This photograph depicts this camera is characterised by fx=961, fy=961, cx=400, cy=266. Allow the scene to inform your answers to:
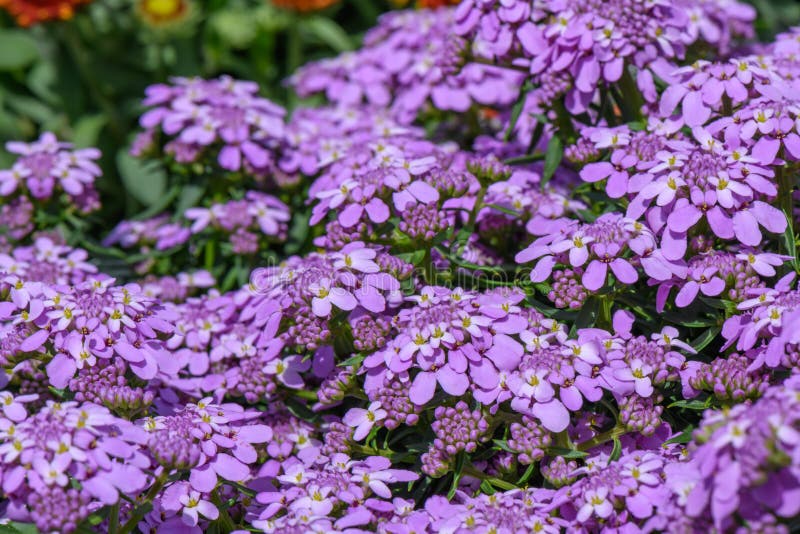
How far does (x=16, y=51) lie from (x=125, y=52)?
76 centimetres

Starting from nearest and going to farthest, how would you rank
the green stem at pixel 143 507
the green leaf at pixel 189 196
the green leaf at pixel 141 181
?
the green stem at pixel 143 507 → the green leaf at pixel 189 196 → the green leaf at pixel 141 181

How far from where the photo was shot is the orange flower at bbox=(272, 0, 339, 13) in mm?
6633

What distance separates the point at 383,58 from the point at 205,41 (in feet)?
6.62

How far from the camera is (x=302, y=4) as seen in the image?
6660 mm

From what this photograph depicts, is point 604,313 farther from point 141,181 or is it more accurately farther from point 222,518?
point 141,181

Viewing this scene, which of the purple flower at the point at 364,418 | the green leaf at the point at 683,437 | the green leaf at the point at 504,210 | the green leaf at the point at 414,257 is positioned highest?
the green leaf at the point at 504,210

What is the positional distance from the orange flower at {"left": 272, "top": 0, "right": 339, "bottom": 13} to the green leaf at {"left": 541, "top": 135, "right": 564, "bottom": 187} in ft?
9.35

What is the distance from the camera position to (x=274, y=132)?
16.1 feet

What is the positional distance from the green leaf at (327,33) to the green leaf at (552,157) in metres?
3.18

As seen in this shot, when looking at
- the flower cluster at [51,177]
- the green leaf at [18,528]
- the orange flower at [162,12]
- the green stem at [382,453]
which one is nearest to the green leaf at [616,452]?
the green stem at [382,453]

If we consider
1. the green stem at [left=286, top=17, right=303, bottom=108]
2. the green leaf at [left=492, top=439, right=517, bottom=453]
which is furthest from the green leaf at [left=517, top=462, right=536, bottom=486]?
the green stem at [left=286, top=17, right=303, bottom=108]

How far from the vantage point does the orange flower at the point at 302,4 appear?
6633 millimetres

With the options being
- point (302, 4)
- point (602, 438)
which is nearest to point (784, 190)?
point (602, 438)

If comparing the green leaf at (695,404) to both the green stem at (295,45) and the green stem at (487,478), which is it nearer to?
the green stem at (487,478)
